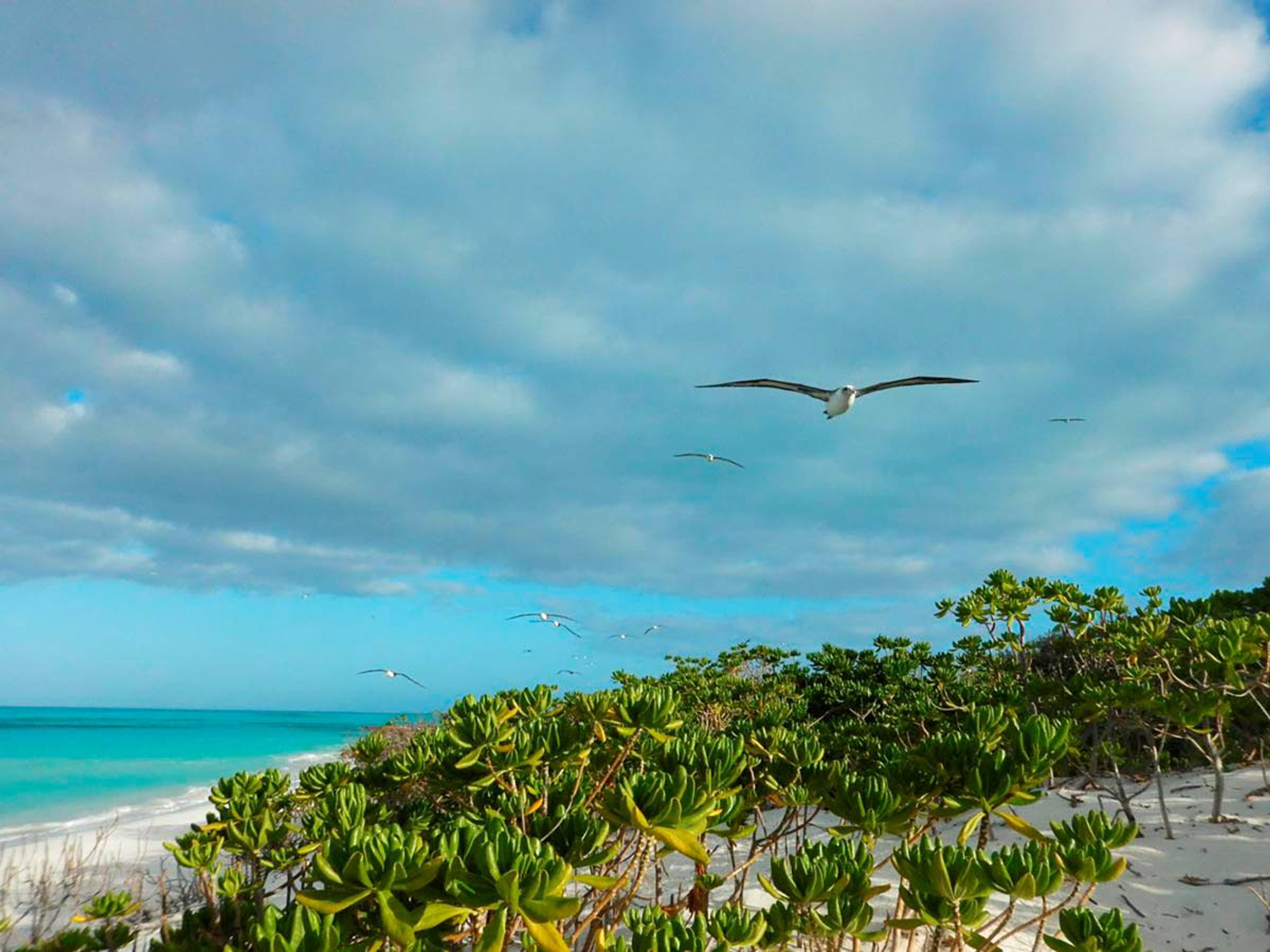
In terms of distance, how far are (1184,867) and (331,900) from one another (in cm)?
827

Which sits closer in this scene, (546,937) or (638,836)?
(546,937)

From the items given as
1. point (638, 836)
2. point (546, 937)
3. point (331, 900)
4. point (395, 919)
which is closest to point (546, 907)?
point (546, 937)

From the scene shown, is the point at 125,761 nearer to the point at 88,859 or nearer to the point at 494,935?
the point at 88,859

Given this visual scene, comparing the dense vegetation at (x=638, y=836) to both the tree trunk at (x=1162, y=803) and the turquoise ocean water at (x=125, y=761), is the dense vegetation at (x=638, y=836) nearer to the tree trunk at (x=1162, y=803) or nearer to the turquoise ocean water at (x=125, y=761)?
the tree trunk at (x=1162, y=803)

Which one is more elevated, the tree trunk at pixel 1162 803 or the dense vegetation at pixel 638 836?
the dense vegetation at pixel 638 836

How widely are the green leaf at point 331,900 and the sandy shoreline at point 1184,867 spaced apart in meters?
5.42

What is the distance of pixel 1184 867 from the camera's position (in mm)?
6746

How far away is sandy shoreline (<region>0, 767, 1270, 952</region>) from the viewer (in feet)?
19.0

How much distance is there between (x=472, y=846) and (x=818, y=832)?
9.79 metres

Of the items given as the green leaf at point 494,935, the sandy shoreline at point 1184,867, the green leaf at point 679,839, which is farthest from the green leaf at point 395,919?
the sandy shoreline at point 1184,867

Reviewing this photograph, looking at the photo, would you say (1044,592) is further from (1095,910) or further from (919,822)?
(1095,910)

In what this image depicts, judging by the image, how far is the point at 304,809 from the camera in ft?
16.5

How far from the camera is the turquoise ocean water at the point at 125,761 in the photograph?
75.8 feet

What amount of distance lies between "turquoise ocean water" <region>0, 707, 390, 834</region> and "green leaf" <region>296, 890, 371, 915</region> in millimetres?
17207
